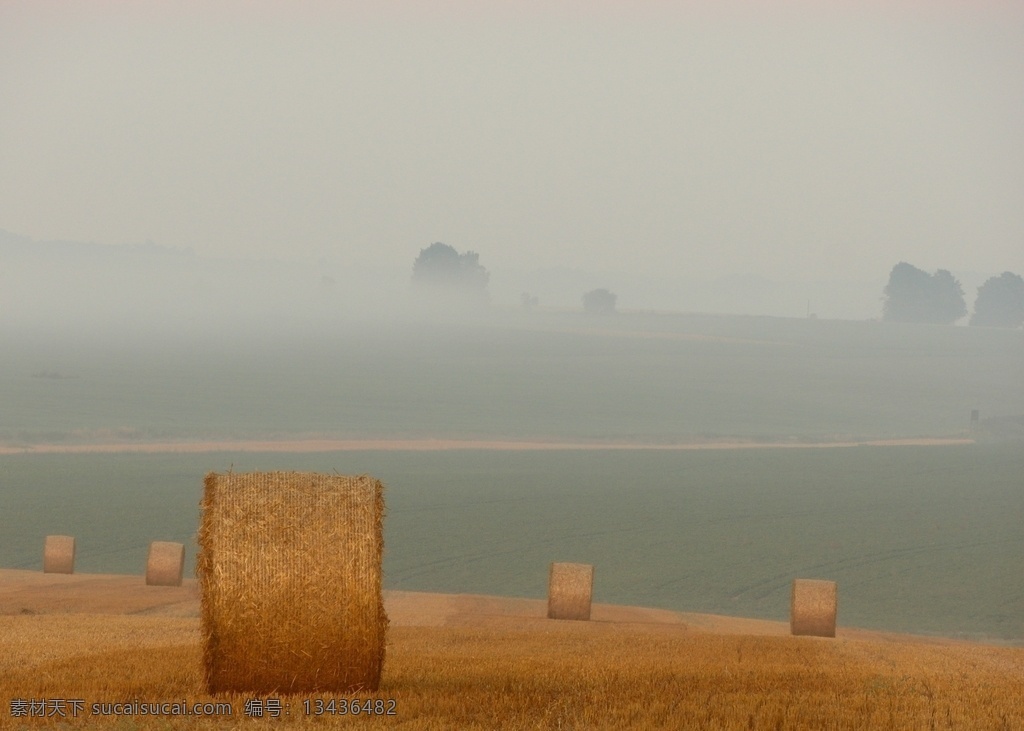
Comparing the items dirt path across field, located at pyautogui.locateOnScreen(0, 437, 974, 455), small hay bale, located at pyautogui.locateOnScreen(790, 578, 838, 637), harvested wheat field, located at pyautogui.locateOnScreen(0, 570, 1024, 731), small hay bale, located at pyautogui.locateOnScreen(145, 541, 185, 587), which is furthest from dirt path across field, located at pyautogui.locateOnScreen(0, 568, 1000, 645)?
dirt path across field, located at pyautogui.locateOnScreen(0, 437, 974, 455)

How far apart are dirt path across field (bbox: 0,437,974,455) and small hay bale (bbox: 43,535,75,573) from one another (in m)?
39.0

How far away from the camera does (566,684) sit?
1323 cm

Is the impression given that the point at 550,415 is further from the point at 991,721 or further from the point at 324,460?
the point at 991,721

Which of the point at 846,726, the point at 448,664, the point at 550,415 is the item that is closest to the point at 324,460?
the point at 550,415

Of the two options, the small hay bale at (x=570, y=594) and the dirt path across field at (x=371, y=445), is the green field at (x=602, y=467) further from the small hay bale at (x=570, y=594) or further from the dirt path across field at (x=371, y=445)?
the small hay bale at (x=570, y=594)

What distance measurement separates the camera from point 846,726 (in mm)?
11320

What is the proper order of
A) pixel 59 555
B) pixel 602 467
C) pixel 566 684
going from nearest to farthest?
pixel 566 684
pixel 59 555
pixel 602 467

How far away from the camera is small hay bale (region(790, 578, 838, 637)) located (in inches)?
969

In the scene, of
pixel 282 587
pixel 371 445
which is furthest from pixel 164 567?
pixel 371 445

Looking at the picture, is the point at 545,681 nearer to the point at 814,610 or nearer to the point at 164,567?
the point at 814,610

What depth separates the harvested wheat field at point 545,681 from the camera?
11.2 metres

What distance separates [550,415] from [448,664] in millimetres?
92033

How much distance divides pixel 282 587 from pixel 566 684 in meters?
2.96

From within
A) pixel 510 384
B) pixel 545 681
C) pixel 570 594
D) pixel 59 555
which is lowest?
pixel 59 555
